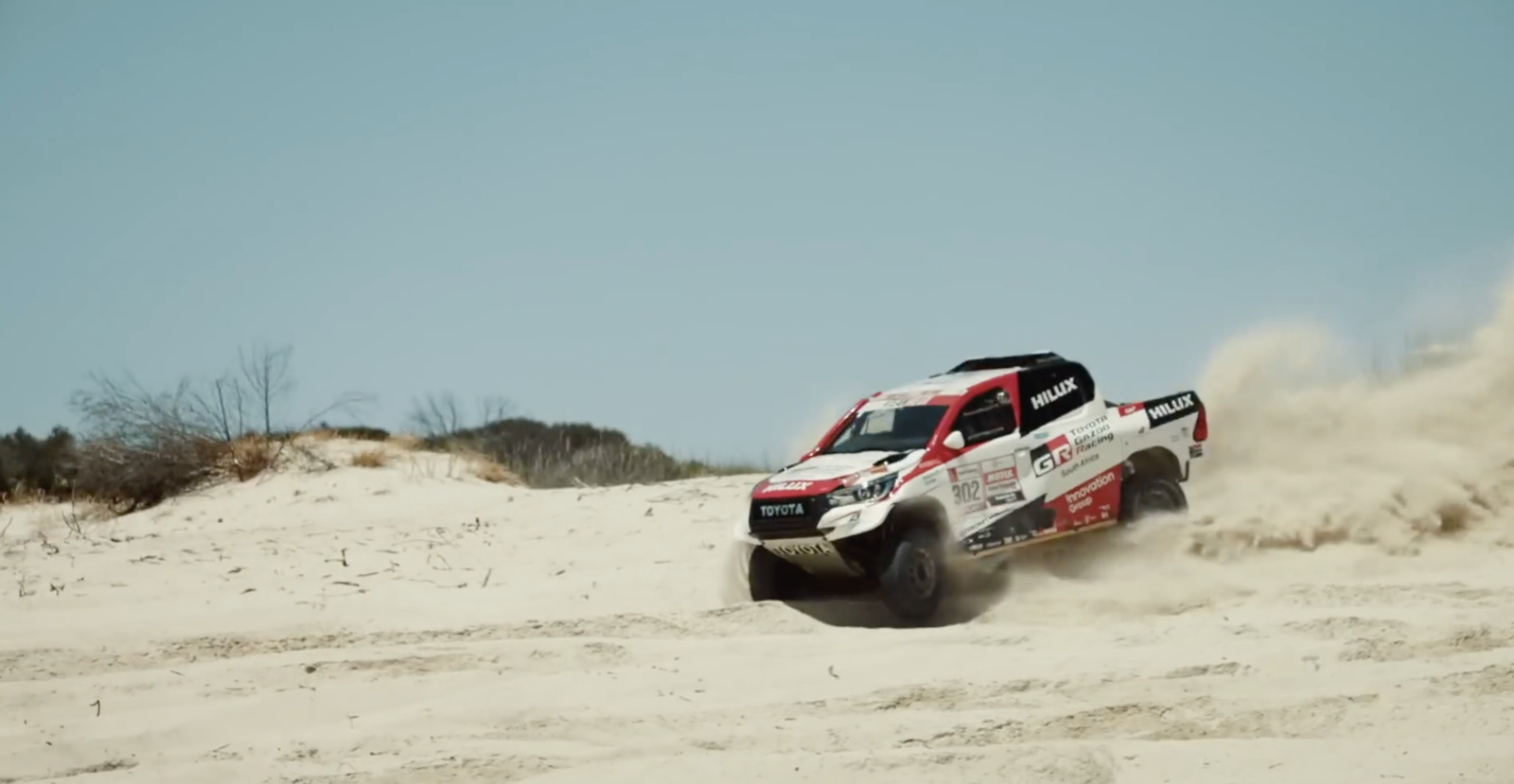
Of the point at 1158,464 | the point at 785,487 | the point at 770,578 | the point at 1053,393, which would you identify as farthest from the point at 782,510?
the point at 1158,464

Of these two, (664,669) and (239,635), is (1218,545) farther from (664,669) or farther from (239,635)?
(239,635)

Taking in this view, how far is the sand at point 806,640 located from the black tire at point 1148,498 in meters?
0.25

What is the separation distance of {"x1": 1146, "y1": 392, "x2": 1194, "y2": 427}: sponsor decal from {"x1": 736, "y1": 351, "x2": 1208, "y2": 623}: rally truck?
0.01m

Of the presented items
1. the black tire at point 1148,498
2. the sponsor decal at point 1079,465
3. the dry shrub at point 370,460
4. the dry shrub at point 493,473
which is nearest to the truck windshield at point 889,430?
the sponsor decal at point 1079,465

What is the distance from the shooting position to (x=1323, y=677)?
330 inches

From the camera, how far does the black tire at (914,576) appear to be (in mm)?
11141

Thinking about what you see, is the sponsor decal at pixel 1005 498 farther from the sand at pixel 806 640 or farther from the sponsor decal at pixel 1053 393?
the sponsor decal at pixel 1053 393

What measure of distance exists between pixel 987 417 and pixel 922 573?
1646 mm

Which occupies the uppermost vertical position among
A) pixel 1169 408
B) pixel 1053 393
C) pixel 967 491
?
pixel 1053 393

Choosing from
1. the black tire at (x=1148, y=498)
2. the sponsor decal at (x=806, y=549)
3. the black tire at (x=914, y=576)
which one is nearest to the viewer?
the black tire at (x=914, y=576)

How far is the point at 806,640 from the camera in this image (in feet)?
Answer: 34.2

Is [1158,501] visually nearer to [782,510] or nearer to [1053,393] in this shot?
[1053,393]

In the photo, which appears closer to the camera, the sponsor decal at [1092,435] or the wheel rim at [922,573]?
the wheel rim at [922,573]

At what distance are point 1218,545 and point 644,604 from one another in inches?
186
